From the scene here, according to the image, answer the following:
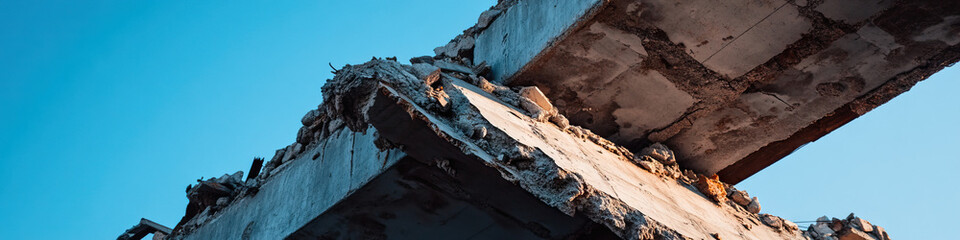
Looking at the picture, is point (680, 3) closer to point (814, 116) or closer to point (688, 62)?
point (688, 62)

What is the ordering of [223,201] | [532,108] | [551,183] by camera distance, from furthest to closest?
1. [223,201]
2. [532,108]
3. [551,183]

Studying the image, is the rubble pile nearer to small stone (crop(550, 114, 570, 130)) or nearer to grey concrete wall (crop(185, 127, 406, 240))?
small stone (crop(550, 114, 570, 130))

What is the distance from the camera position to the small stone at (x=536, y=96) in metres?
4.16

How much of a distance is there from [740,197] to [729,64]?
1.16m

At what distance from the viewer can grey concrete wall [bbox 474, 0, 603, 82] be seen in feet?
13.2

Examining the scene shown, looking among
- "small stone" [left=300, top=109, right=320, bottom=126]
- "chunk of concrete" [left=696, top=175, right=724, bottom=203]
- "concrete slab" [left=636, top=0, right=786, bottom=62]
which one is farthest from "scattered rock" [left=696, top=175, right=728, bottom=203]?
"small stone" [left=300, top=109, right=320, bottom=126]

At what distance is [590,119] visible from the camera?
4551 millimetres

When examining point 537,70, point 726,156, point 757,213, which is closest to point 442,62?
point 537,70

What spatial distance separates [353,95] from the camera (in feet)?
11.1

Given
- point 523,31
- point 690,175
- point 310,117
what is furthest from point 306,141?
point 690,175

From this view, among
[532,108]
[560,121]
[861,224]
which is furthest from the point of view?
[861,224]

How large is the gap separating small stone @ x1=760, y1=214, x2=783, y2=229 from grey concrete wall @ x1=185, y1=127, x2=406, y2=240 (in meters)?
2.45

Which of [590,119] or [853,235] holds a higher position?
[590,119]

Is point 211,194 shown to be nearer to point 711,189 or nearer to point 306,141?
point 306,141
